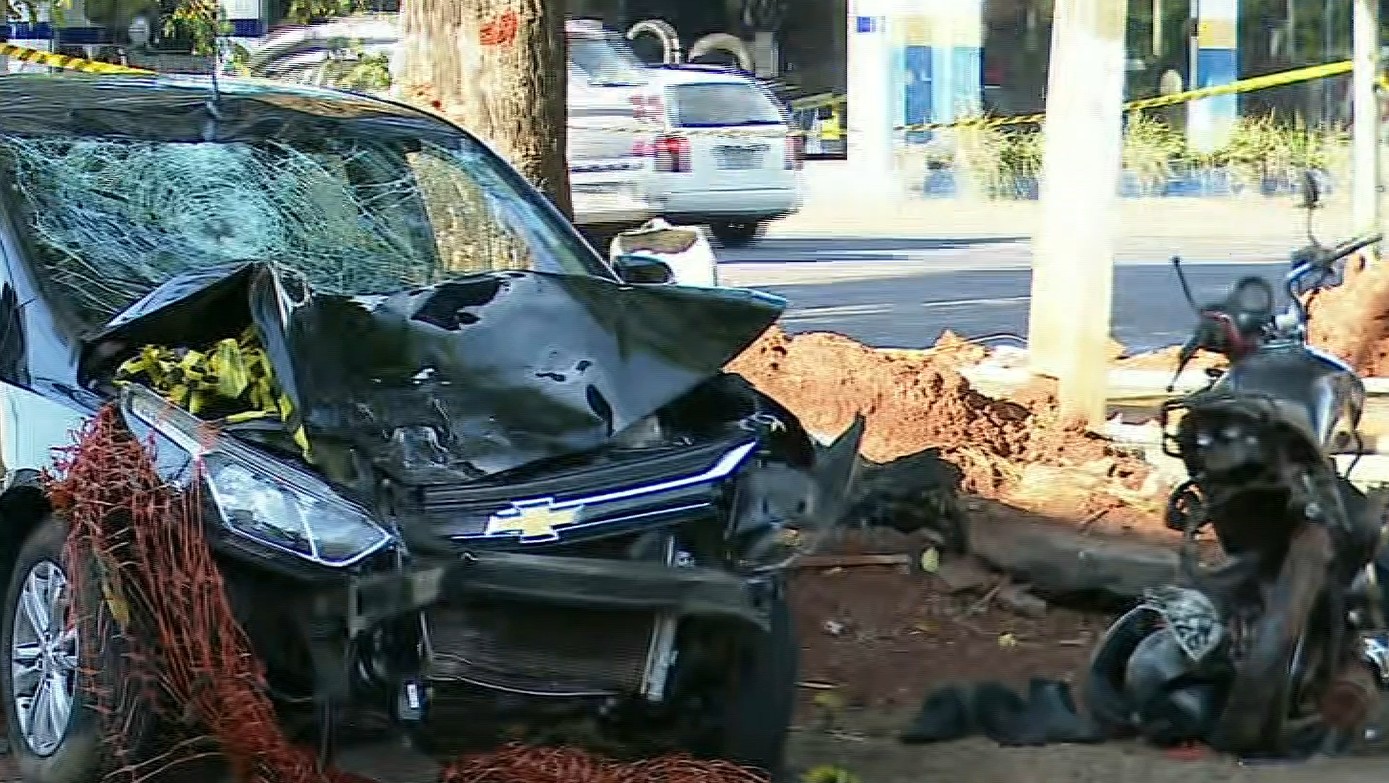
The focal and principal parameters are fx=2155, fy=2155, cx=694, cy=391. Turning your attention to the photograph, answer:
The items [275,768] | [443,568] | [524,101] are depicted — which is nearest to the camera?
[443,568]

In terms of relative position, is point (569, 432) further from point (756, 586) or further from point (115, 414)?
point (115, 414)

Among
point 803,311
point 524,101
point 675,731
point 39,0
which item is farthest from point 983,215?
point 675,731

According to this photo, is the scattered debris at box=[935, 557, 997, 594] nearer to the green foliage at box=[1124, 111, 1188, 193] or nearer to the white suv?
the white suv

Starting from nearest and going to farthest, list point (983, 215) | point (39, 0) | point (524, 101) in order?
1. point (524, 101)
2. point (39, 0)
3. point (983, 215)

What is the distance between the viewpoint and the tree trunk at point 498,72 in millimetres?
8266

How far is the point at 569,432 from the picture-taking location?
4.81 metres

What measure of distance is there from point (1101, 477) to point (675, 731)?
3064 millimetres

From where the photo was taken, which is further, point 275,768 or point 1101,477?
point 1101,477

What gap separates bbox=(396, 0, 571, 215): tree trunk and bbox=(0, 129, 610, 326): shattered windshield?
173 cm

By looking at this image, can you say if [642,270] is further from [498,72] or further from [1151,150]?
[1151,150]

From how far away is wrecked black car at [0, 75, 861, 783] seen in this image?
449cm

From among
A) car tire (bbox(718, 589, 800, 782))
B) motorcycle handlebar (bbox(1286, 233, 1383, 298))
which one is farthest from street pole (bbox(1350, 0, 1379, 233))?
car tire (bbox(718, 589, 800, 782))

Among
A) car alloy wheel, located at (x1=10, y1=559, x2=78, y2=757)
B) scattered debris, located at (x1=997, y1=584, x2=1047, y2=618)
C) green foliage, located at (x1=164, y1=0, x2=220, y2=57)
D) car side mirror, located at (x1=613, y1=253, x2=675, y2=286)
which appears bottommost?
scattered debris, located at (x1=997, y1=584, x2=1047, y2=618)

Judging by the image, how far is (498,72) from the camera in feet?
27.2
